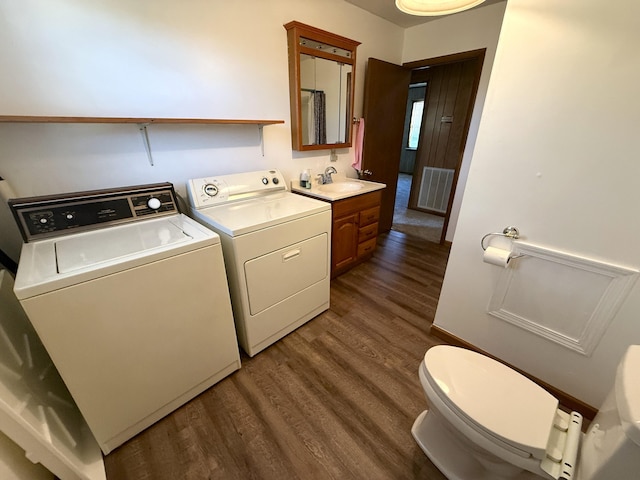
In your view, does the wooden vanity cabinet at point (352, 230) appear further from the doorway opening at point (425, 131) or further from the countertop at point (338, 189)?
the doorway opening at point (425, 131)

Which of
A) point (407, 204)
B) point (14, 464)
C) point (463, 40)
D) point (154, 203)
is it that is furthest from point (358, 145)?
point (14, 464)

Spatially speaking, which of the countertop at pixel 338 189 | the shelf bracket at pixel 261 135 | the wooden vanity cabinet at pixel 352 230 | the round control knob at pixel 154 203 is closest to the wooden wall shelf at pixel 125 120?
the shelf bracket at pixel 261 135

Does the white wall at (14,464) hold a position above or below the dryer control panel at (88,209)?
below

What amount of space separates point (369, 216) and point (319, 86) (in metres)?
1.28

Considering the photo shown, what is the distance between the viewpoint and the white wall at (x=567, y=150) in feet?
3.14

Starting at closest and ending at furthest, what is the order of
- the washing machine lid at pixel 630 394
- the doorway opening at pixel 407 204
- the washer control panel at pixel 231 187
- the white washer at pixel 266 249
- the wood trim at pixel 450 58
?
the washing machine lid at pixel 630 394 < the white washer at pixel 266 249 < the washer control panel at pixel 231 187 < the wood trim at pixel 450 58 < the doorway opening at pixel 407 204

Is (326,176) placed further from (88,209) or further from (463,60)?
(463,60)

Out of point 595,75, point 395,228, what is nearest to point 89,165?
point 595,75

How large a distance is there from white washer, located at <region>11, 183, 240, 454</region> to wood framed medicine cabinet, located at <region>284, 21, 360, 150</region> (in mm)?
1334

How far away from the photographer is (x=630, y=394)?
2.06ft

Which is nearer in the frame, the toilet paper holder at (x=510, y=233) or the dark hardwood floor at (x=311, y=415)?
the dark hardwood floor at (x=311, y=415)

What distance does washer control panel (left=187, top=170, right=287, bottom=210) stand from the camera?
65.1 inches

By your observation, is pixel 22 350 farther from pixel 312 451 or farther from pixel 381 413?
pixel 381 413

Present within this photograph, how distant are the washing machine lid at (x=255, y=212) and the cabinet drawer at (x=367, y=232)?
0.88 meters
